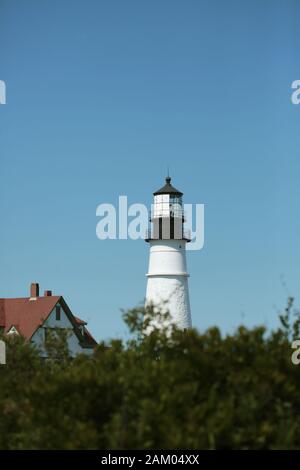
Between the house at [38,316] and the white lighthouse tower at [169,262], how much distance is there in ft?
26.7

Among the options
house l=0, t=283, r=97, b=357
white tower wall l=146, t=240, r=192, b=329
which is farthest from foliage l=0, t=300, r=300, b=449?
house l=0, t=283, r=97, b=357

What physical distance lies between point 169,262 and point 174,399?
1331 inches

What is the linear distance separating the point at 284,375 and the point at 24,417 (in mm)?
4522

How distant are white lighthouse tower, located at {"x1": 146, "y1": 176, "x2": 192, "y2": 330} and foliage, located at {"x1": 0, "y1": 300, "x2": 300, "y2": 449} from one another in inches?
1211

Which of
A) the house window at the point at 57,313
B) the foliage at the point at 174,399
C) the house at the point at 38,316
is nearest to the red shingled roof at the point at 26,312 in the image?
the house at the point at 38,316

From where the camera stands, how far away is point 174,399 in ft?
43.9

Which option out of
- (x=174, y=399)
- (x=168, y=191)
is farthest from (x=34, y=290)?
(x=174, y=399)

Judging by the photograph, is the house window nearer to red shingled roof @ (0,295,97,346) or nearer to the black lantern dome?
red shingled roof @ (0,295,97,346)

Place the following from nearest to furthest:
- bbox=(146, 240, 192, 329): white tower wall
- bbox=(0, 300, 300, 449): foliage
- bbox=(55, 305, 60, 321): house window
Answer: bbox=(0, 300, 300, 449): foliage → bbox=(146, 240, 192, 329): white tower wall → bbox=(55, 305, 60, 321): house window

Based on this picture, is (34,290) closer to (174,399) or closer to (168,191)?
(168,191)

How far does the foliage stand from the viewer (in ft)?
43.4
